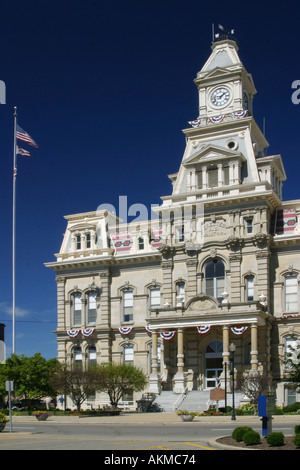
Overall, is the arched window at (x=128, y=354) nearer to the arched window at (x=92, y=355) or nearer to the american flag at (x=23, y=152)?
the arched window at (x=92, y=355)

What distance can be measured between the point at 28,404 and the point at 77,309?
10.3 metres

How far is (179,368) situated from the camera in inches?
2080

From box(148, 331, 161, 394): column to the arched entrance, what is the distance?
422cm

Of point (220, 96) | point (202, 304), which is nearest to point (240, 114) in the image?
point (220, 96)

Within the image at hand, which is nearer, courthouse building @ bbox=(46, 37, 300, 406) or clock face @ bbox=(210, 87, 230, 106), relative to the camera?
courthouse building @ bbox=(46, 37, 300, 406)

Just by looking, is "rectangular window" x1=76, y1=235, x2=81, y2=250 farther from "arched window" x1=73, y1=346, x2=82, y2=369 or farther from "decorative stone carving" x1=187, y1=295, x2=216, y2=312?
"decorative stone carving" x1=187, y1=295, x2=216, y2=312

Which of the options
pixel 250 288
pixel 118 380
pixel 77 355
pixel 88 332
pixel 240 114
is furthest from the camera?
pixel 77 355

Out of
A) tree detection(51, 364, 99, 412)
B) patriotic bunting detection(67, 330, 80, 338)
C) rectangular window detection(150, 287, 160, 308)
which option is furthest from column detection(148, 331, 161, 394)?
patriotic bunting detection(67, 330, 80, 338)

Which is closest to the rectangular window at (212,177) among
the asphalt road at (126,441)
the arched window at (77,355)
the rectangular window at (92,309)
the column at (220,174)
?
the column at (220,174)

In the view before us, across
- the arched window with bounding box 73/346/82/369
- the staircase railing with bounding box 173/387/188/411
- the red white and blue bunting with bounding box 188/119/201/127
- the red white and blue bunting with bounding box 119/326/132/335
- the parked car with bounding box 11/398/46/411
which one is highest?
the red white and blue bunting with bounding box 188/119/201/127

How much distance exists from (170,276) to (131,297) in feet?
17.4

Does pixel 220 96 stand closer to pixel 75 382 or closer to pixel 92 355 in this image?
pixel 92 355

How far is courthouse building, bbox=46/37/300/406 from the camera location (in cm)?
5331

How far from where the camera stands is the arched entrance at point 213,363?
54594 millimetres
